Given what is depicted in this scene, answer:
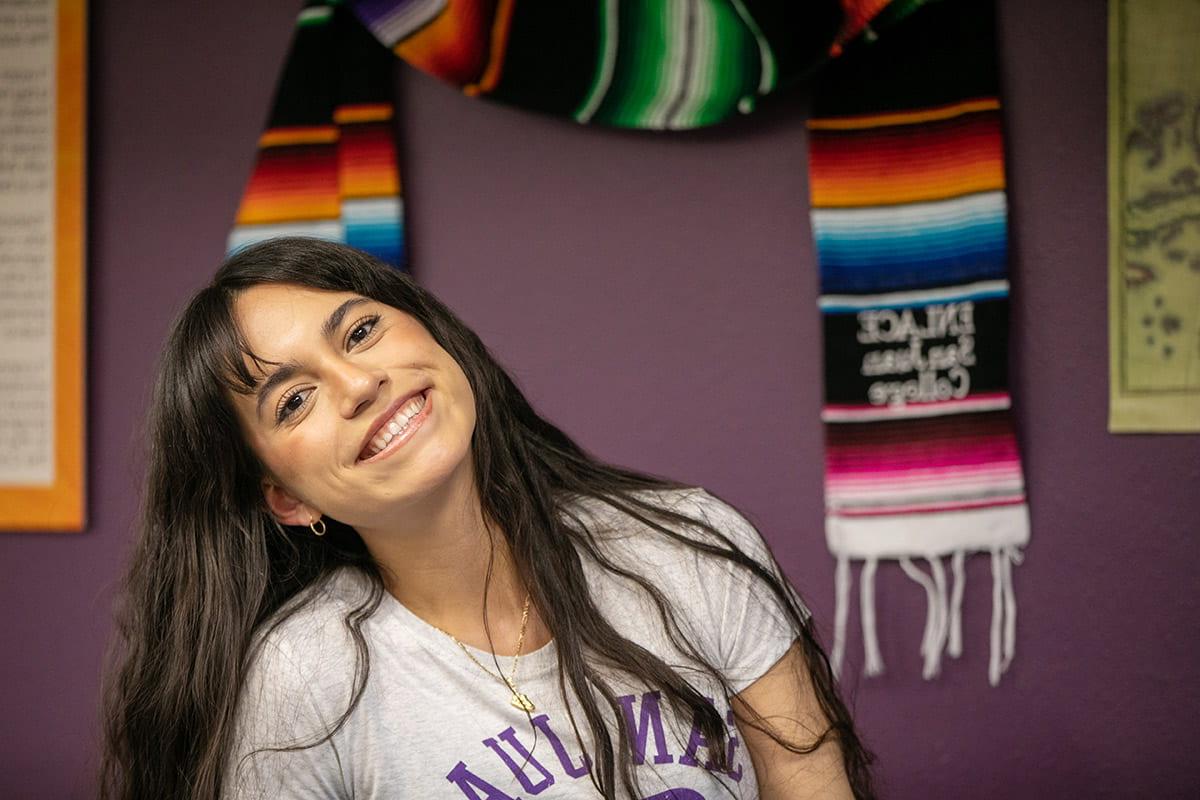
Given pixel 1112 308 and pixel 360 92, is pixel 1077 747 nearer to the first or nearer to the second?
pixel 1112 308

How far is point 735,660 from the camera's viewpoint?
1.49 metres

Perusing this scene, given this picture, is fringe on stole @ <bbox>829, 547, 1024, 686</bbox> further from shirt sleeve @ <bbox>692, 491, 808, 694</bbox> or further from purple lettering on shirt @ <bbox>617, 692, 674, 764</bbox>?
purple lettering on shirt @ <bbox>617, 692, 674, 764</bbox>

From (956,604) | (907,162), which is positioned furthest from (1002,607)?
(907,162)

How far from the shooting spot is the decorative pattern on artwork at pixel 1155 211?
6.45 feet

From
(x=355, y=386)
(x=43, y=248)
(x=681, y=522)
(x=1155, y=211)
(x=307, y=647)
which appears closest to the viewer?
(x=355, y=386)

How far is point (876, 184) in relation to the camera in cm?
203

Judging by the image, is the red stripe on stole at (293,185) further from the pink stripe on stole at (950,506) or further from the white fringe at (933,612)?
the white fringe at (933,612)

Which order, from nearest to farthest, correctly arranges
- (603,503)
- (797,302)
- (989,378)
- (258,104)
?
(603,503) → (989,378) → (797,302) → (258,104)

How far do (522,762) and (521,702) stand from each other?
0.25 feet

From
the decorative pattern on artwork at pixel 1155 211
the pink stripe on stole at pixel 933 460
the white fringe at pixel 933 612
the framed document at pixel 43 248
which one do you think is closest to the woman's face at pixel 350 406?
the pink stripe on stole at pixel 933 460

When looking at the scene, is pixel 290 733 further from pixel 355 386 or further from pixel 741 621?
pixel 741 621

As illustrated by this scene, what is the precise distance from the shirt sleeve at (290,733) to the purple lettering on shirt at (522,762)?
0.67 feet

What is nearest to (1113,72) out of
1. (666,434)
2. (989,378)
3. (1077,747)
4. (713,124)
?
(989,378)

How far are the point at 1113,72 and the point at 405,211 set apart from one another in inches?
54.5
